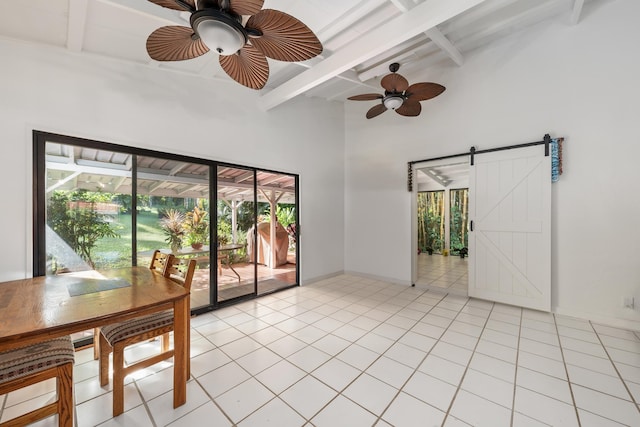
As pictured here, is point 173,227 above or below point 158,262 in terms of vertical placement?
above

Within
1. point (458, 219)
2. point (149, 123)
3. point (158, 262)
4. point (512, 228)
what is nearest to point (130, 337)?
point (158, 262)

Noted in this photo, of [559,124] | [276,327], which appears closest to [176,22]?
[276,327]

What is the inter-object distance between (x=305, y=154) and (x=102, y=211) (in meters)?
3.10

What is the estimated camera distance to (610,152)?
9.42 feet

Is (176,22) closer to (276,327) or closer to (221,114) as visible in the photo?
(221,114)

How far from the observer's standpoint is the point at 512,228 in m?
3.49

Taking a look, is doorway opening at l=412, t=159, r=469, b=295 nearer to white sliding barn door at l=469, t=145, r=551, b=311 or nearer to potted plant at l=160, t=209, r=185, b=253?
white sliding barn door at l=469, t=145, r=551, b=311

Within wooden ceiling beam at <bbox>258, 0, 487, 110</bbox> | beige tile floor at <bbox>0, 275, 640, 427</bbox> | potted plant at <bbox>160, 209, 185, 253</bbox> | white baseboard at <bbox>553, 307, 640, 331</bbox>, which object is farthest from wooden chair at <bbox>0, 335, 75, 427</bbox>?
white baseboard at <bbox>553, 307, 640, 331</bbox>

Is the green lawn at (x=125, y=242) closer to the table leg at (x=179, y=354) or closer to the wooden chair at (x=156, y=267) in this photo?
the wooden chair at (x=156, y=267)

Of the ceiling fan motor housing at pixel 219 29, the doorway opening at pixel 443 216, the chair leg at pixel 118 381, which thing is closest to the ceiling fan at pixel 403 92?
the ceiling fan motor housing at pixel 219 29

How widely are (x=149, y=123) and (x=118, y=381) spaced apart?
2.55 m

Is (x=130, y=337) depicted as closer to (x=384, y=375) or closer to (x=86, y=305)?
(x=86, y=305)

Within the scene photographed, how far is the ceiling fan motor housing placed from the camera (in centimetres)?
146

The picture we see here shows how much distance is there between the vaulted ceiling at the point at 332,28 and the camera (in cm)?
204
